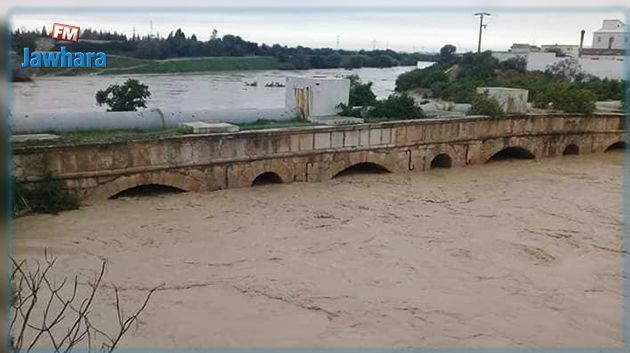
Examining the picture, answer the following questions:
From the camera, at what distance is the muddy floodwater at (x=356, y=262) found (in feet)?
24.6

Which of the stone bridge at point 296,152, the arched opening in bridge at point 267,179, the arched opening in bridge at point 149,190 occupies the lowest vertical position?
the arched opening in bridge at point 149,190

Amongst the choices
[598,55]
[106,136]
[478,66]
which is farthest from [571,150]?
[598,55]

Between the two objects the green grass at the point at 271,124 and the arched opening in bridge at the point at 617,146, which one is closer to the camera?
the green grass at the point at 271,124

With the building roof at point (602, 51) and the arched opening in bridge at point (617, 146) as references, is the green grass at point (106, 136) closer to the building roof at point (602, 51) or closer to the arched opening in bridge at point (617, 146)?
the arched opening in bridge at point (617, 146)

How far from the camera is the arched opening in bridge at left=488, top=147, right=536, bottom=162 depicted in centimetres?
1895

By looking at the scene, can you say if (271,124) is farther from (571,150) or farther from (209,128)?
(571,150)

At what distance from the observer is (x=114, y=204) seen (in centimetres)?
1226

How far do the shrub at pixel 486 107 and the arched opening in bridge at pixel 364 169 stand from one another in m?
4.00

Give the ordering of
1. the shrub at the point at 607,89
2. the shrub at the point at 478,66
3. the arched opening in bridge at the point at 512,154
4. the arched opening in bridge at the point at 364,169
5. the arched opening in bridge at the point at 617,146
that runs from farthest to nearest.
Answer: the shrub at the point at 478,66 < the shrub at the point at 607,89 < the arched opening in bridge at the point at 617,146 < the arched opening in bridge at the point at 512,154 < the arched opening in bridge at the point at 364,169

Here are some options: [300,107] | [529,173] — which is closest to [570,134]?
[529,173]

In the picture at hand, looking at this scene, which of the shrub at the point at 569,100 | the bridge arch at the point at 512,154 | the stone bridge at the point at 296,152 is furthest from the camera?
the shrub at the point at 569,100

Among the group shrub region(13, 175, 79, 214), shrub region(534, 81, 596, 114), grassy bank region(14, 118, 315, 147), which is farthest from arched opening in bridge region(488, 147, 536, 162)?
shrub region(13, 175, 79, 214)

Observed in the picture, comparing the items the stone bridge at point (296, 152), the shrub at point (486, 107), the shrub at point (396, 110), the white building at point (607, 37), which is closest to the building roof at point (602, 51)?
the white building at point (607, 37)

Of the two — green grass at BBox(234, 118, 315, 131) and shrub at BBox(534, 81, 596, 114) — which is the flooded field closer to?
green grass at BBox(234, 118, 315, 131)
